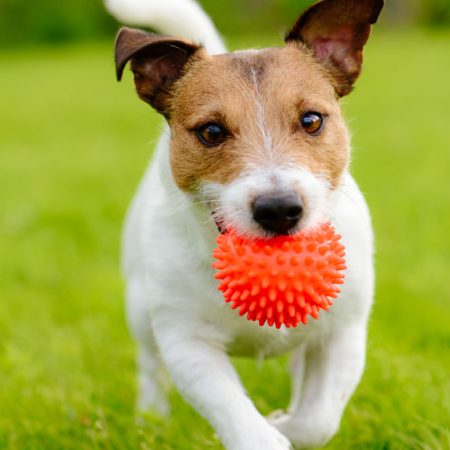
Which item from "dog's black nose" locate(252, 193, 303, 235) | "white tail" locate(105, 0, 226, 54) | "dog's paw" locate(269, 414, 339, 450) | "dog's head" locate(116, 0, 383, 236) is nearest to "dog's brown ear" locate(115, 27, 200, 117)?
"dog's head" locate(116, 0, 383, 236)

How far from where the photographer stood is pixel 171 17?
515cm

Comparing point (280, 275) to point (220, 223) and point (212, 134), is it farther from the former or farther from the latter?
point (212, 134)

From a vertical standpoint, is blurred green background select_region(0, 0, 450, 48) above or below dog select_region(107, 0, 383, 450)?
below

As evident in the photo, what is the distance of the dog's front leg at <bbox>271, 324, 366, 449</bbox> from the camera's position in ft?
12.3

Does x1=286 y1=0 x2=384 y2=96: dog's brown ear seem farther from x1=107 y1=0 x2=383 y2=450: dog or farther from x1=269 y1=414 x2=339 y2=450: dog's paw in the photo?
x1=269 y1=414 x2=339 y2=450: dog's paw

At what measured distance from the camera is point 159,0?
509cm

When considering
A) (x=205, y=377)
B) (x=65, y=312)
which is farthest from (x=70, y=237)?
(x=205, y=377)

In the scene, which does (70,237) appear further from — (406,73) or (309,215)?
(406,73)

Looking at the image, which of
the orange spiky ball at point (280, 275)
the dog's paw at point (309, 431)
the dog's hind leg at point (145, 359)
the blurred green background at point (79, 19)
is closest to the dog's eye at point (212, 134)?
the orange spiky ball at point (280, 275)

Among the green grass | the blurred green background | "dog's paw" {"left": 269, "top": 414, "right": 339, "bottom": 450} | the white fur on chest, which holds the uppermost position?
the white fur on chest

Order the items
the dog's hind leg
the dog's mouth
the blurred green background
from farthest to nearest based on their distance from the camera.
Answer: the blurred green background → the dog's hind leg → the dog's mouth

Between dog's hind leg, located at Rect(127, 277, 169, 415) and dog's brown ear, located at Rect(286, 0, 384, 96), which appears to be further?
dog's hind leg, located at Rect(127, 277, 169, 415)

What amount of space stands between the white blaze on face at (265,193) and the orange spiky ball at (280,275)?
6 cm

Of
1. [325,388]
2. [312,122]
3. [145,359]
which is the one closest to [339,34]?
[312,122]
